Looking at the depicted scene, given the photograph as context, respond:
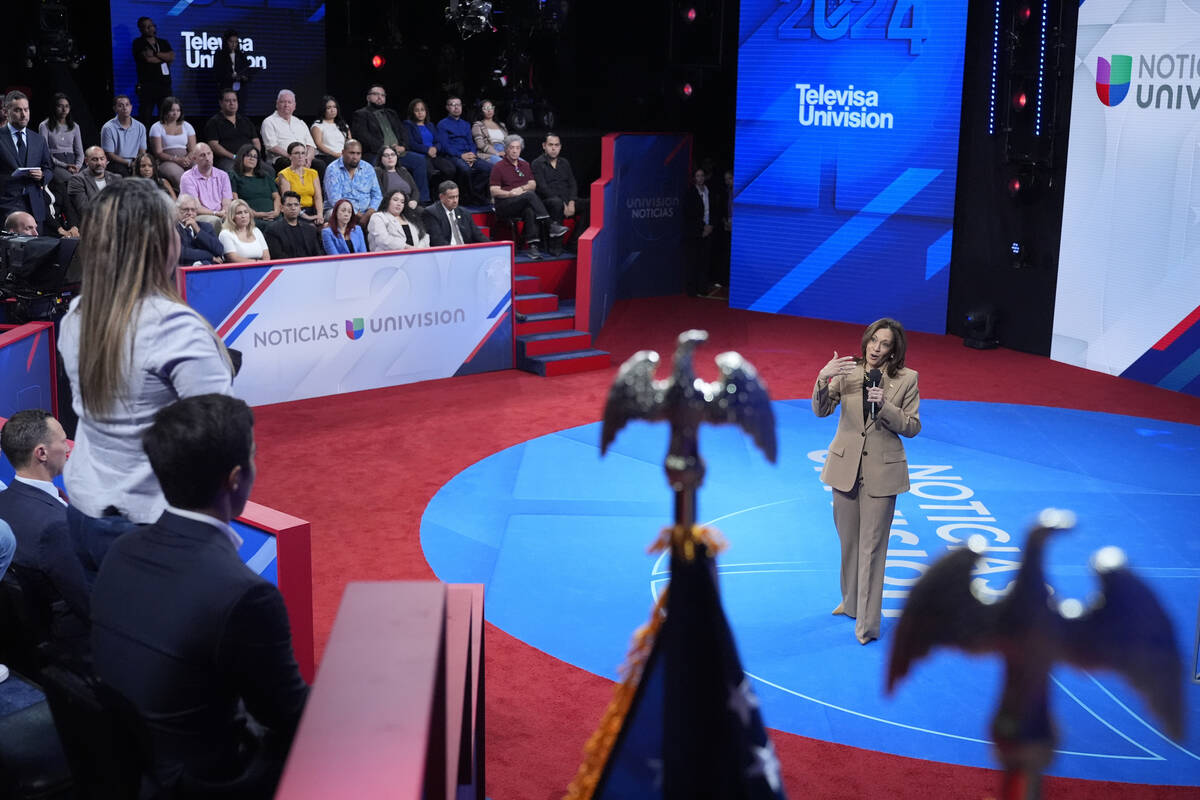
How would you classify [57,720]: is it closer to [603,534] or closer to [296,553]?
[296,553]

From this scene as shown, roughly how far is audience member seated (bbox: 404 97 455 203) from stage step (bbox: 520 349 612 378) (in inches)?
138

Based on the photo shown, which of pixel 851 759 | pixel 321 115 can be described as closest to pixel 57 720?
pixel 851 759

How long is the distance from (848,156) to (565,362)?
4583 mm

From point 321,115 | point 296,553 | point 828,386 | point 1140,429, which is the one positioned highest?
point 321,115


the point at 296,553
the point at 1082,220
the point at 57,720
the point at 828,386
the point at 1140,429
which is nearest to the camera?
the point at 57,720

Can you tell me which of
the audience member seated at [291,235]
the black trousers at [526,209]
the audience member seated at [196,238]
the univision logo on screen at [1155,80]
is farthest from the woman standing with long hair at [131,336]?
the black trousers at [526,209]

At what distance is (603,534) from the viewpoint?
759 centimetres

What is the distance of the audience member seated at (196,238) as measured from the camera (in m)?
10.6

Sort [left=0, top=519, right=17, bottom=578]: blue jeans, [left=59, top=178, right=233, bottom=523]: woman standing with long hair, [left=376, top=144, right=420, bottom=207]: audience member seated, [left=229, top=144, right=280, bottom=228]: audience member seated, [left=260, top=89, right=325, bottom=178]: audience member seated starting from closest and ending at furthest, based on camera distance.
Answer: [left=59, top=178, right=233, bottom=523]: woman standing with long hair
[left=0, top=519, right=17, bottom=578]: blue jeans
[left=229, top=144, right=280, bottom=228]: audience member seated
[left=376, top=144, right=420, bottom=207]: audience member seated
[left=260, top=89, right=325, bottom=178]: audience member seated

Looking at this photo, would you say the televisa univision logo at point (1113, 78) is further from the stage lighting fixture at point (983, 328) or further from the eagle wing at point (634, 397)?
the eagle wing at point (634, 397)

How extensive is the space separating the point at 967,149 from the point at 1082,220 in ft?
5.50

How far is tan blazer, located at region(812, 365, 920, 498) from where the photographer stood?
5836 mm

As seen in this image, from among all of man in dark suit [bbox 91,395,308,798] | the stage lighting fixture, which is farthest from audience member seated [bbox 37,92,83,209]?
man in dark suit [bbox 91,395,308,798]

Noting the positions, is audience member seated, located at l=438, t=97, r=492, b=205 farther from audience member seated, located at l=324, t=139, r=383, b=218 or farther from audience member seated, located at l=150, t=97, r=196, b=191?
audience member seated, located at l=150, t=97, r=196, b=191
